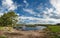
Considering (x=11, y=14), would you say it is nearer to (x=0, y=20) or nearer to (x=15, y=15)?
(x=15, y=15)

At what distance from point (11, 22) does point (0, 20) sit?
6.47 metres

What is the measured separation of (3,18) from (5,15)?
252 cm

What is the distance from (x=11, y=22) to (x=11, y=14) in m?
3.88

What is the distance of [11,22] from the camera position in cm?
8800

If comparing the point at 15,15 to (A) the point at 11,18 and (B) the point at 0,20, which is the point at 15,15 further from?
(B) the point at 0,20

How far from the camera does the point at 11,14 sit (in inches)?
3425

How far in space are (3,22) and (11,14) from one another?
659 centimetres

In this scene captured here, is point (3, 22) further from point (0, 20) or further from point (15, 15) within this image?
point (15, 15)

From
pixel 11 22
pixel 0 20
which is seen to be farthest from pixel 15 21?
pixel 0 20

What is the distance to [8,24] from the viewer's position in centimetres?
8900

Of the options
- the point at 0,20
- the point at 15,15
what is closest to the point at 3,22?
the point at 0,20

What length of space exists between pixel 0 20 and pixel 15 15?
29.7 ft

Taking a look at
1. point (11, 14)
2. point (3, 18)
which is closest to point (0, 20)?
point (3, 18)

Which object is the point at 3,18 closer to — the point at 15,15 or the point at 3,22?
the point at 3,22
